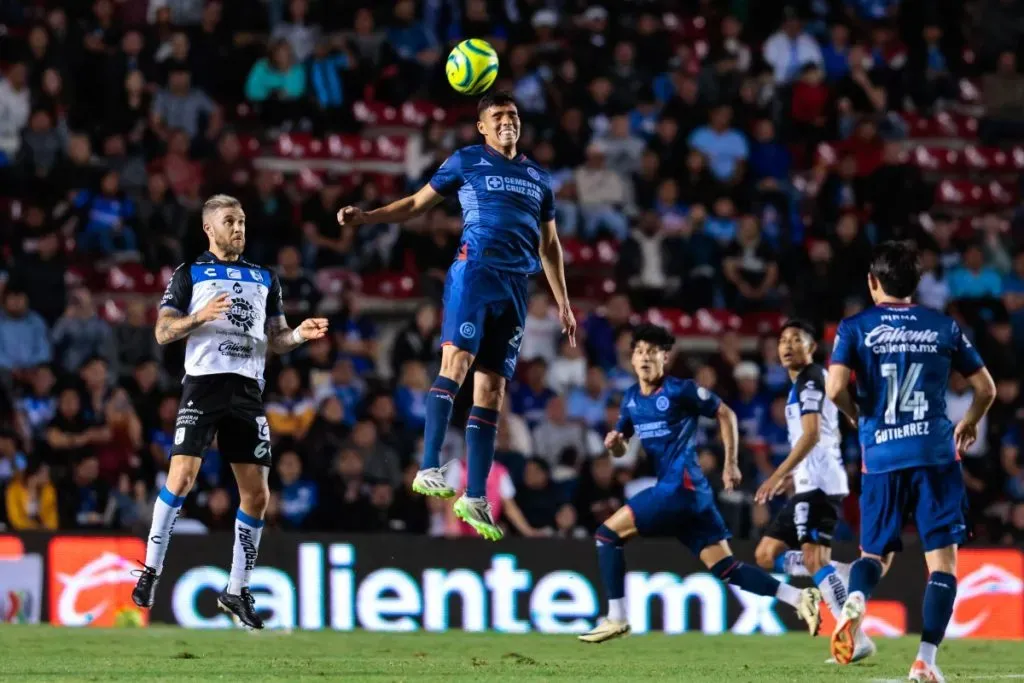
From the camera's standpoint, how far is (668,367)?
62.2 ft

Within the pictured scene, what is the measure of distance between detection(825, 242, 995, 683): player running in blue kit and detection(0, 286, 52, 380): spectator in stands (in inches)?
428

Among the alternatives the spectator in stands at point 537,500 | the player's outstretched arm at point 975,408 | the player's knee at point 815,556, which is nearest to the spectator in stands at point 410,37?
the spectator in stands at point 537,500

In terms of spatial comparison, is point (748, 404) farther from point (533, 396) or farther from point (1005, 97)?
point (1005, 97)

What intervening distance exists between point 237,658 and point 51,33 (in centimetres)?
1207

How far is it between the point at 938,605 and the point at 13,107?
14.4m

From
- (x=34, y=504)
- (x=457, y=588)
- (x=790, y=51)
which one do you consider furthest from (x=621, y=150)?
(x=34, y=504)

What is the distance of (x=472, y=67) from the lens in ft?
35.9

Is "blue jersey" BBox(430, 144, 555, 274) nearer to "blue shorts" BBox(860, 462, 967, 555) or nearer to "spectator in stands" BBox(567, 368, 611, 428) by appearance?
"blue shorts" BBox(860, 462, 967, 555)

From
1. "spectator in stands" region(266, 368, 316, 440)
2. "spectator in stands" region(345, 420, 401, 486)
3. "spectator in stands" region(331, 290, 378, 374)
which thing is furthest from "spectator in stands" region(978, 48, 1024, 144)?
"spectator in stands" region(266, 368, 316, 440)

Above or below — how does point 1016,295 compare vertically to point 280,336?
above

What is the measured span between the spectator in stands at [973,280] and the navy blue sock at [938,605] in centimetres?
1225

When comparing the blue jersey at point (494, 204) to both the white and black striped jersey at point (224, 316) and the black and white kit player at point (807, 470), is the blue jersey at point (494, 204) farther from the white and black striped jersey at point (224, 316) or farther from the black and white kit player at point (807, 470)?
the black and white kit player at point (807, 470)

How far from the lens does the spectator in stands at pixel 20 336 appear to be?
17750 mm

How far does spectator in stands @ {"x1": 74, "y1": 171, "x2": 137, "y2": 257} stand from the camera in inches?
754
